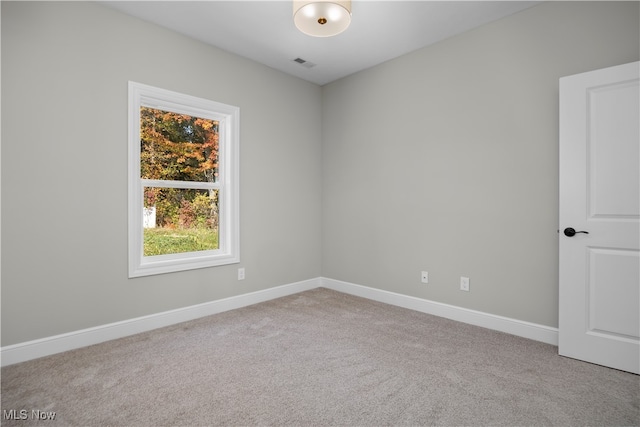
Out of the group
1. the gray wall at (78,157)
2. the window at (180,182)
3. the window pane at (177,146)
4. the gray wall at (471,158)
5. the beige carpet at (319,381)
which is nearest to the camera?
the beige carpet at (319,381)

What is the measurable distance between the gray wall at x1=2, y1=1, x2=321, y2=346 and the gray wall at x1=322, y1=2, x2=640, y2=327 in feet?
5.02

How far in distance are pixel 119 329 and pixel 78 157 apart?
145cm

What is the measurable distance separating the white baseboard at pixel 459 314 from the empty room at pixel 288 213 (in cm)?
2

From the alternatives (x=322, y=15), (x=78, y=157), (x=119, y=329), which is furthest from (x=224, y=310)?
(x=322, y=15)

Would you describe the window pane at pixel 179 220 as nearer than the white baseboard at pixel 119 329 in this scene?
No

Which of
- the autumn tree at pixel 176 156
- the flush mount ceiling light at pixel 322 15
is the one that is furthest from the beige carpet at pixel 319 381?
the flush mount ceiling light at pixel 322 15

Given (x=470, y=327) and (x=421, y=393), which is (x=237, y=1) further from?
(x=470, y=327)

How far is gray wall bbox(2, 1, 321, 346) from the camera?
239cm

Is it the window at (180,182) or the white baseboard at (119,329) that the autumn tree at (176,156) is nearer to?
the window at (180,182)

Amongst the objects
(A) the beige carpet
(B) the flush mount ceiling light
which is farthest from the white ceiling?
(A) the beige carpet

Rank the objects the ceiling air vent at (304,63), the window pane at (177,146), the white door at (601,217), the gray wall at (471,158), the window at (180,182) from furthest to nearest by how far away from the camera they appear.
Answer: the ceiling air vent at (304,63)
the window pane at (177,146)
the window at (180,182)
the gray wall at (471,158)
the white door at (601,217)

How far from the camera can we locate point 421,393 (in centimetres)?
202

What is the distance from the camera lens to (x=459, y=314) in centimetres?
328

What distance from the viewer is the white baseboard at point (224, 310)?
247 cm
